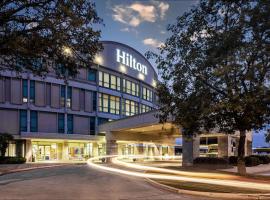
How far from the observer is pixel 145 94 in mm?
83188

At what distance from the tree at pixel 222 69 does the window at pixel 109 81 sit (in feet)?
143

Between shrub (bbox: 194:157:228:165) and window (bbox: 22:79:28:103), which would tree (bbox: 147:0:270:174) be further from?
window (bbox: 22:79:28:103)

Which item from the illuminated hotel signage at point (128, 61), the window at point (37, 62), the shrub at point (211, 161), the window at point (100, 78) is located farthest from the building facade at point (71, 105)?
the window at point (37, 62)

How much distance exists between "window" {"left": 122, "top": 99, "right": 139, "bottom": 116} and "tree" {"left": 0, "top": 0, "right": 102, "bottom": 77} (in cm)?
5792

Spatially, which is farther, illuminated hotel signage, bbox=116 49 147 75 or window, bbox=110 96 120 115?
illuminated hotel signage, bbox=116 49 147 75

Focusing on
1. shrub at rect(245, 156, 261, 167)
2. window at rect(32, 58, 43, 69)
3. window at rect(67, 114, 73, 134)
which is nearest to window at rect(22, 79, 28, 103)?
window at rect(67, 114, 73, 134)

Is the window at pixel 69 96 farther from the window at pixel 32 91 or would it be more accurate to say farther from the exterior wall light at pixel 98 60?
the window at pixel 32 91

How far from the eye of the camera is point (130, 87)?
76750mm

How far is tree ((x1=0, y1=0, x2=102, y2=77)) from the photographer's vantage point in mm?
14461

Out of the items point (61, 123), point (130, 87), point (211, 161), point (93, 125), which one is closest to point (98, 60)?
point (93, 125)

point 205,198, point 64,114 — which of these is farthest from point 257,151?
point 205,198

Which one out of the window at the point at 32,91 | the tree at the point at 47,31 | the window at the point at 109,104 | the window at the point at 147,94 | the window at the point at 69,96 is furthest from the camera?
the window at the point at 147,94

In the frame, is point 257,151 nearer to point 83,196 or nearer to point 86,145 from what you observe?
point 86,145

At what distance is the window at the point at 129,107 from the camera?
74812 millimetres
